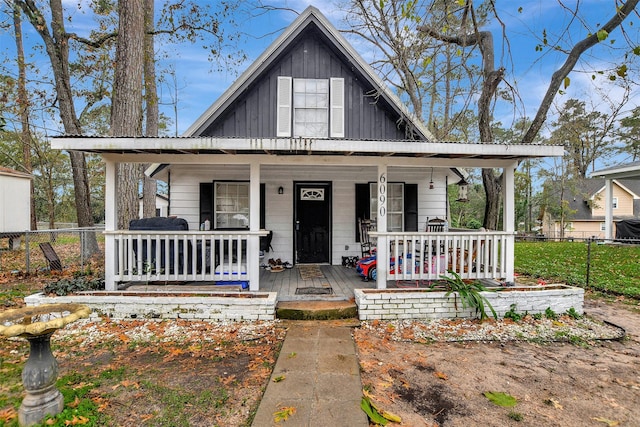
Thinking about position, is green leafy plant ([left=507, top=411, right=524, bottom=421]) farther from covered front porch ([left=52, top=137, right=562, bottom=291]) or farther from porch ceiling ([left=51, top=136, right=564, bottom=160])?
porch ceiling ([left=51, top=136, right=564, bottom=160])

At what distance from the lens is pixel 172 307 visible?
15.0 feet

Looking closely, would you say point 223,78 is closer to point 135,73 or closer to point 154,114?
point 154,114

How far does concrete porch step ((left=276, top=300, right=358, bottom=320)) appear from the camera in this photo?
4.59 m

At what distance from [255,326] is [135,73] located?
252 inches

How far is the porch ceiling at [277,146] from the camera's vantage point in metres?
4.45

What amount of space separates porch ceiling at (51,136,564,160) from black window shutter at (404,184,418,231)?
3026mm

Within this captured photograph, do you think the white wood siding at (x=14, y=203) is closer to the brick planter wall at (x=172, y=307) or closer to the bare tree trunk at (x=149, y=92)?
the bare tree trunk at (x=149, y=92)

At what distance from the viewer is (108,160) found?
195 inches

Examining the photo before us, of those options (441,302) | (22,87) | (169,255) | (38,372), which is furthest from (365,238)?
(22,87)

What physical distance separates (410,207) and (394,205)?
15.3 inches

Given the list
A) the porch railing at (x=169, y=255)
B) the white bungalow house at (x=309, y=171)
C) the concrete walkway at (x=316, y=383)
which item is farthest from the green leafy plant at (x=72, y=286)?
the concrete walkway at (x=316, y=383)

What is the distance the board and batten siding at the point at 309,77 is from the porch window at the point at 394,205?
1.28 meters

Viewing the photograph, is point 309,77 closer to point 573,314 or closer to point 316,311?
point 316,311

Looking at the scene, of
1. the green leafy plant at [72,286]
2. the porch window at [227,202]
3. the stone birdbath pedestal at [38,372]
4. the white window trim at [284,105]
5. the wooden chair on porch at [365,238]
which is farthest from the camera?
the porch window at [227,202]
